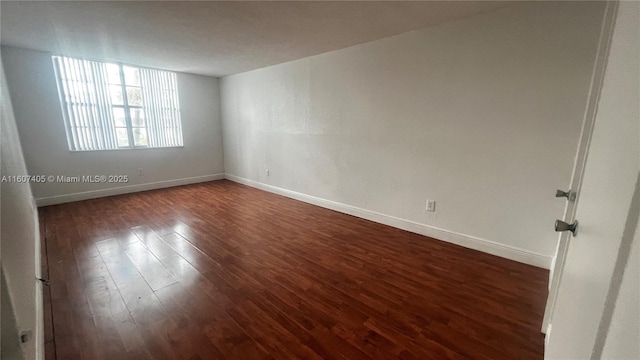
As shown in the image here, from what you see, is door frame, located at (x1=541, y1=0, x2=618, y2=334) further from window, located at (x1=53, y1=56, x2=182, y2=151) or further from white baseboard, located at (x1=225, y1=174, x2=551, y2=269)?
window, located at (x1=53, y1=56, x2=182, y2=151)

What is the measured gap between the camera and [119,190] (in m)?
4.84

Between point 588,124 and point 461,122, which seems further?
point 461,122

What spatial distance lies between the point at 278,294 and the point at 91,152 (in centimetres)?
458

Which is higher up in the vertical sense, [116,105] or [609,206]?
[116,105]

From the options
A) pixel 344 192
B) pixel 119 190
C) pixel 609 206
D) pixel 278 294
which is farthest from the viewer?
pixel 119 190

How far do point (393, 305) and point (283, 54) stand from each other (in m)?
3.55

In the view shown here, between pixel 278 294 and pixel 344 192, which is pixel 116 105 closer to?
pixel 344 192

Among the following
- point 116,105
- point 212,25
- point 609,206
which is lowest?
point 609,206

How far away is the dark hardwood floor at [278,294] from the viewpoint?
1529 millimetres

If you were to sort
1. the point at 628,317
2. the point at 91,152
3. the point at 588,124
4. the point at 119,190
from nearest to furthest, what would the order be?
the point at 628,317 < the point at 588,124 < the point at 91,152 < the point at 119,190

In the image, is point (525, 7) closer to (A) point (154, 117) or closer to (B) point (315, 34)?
(B) point (315, 34)

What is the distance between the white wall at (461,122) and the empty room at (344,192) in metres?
0.02

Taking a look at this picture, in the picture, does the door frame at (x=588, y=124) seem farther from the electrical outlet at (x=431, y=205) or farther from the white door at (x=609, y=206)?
the electrical outlet at (x=431, y=205)

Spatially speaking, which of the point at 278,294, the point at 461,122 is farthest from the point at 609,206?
the point at 461,122
